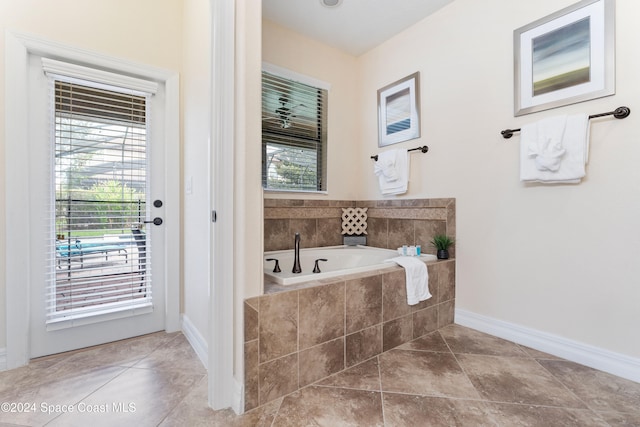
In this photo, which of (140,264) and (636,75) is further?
(140,264)

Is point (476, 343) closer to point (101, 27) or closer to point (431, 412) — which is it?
point (431, 412)

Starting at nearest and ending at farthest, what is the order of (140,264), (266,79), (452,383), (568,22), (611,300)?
(452,383) → (611,300) → (568,22) → (140,264) → (266,79)

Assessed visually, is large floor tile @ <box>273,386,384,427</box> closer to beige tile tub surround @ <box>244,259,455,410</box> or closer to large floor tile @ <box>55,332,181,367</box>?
beige tile tub surround @ <box>244,259,455,410</box>

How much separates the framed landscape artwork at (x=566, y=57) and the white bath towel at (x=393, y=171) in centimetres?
93

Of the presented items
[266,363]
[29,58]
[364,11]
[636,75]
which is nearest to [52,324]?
[266,363]

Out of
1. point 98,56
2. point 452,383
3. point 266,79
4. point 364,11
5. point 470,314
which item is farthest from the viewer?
point 266,79

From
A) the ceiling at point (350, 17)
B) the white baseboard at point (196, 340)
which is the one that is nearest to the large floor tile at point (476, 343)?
the white baseboard at point (196, 340)

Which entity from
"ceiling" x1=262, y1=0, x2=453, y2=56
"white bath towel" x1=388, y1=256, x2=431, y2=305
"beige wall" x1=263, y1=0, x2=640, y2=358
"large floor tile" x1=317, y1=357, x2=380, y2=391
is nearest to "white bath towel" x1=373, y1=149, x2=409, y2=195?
"beige wall" x1=263, y1=0, x2=640, y2=358

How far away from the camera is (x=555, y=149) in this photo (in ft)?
5.80

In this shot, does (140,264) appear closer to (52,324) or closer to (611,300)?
(52,324)

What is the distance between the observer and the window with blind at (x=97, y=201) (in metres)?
1.83

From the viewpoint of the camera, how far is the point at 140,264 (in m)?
2.11

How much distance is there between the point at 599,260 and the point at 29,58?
3603mm

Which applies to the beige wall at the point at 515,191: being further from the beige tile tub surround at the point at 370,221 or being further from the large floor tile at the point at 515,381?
the large floor tile at the point at 515,381
